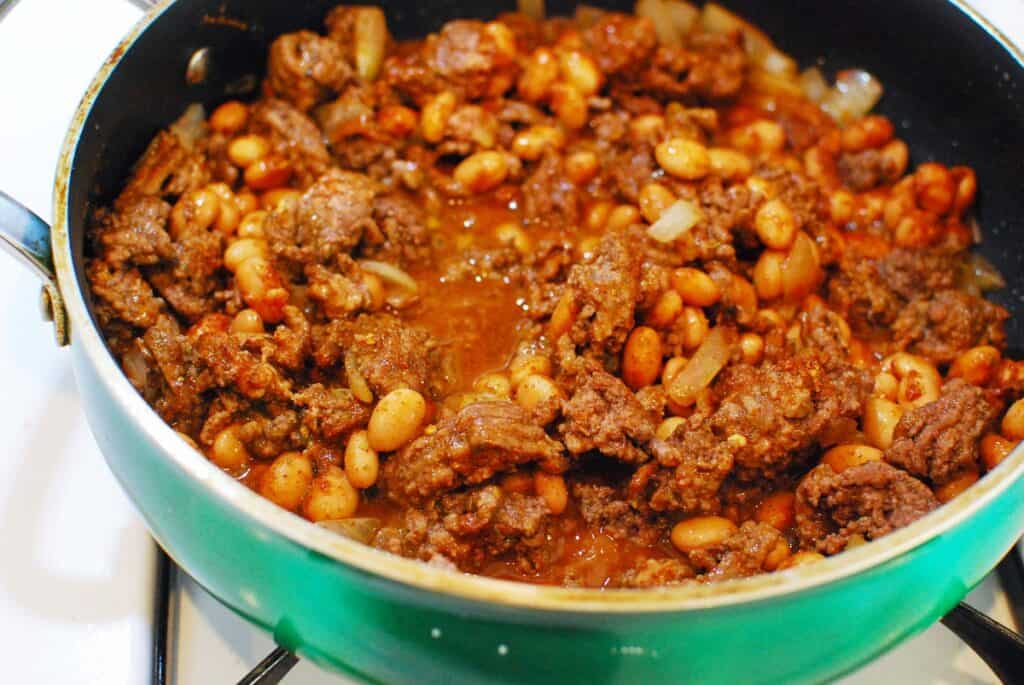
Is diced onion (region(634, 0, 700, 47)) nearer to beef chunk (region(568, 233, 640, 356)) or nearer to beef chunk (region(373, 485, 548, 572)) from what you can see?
beef chunk (region(568, 233, 640, 356))

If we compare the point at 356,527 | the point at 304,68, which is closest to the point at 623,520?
the point at 356,527

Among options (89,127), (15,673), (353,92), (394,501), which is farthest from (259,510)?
(353,92)

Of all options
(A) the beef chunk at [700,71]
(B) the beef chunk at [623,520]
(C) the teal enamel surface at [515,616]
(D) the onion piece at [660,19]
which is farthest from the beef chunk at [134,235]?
(D) the onion piece at [660,19]

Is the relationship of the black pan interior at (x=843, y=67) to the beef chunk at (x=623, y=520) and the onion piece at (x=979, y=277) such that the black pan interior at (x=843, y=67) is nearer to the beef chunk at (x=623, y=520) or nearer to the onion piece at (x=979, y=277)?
the onion piece at (x=979, y=277)

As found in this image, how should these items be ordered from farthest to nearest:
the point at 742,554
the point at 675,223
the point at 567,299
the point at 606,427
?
the point at 675,223 < the point at 567,299 < the point at 606,427 < the point at 742,554

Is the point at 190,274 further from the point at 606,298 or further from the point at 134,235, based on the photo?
the point at 606,298

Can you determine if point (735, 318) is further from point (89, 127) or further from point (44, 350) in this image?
point (44, 350)
